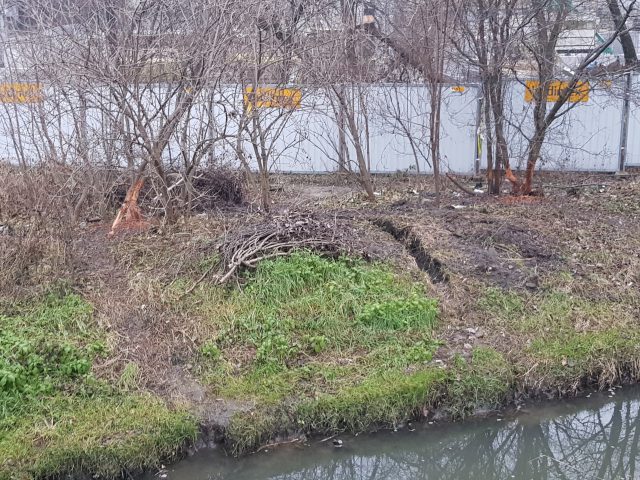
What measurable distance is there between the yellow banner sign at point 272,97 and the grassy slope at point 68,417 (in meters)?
3.68

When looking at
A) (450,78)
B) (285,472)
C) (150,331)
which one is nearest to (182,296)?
(150,331)

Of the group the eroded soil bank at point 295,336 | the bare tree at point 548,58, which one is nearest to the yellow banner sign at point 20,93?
the eroded soil bank at point 295,336

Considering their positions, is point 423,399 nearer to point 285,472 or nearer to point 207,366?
point 285,472

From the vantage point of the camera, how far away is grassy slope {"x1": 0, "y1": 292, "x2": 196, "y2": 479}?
15.8ft

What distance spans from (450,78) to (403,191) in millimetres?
1989

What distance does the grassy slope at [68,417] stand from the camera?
4.82m

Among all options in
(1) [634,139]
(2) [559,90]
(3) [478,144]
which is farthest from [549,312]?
(1) [634,139]

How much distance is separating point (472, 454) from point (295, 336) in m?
1.81

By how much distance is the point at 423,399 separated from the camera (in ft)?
18.5

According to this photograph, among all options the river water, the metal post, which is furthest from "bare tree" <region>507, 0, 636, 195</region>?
the river water

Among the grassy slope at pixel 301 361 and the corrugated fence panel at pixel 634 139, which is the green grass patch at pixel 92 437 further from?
the corrugated fence panel at pixel 634 139

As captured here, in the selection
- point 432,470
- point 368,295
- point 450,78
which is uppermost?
point 450,78

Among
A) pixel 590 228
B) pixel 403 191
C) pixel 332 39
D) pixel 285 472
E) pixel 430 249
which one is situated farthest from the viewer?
pixel 403 191

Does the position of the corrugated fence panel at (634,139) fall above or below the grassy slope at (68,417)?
above
